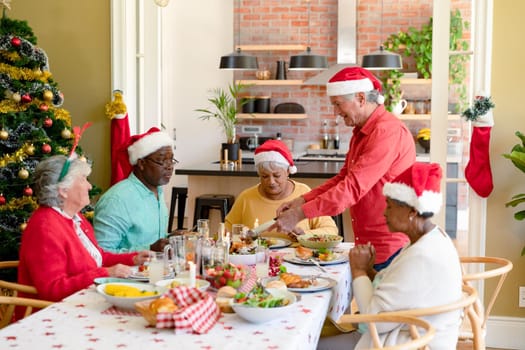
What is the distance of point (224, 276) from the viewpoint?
254 centimetres

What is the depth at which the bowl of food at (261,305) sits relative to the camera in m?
2.13

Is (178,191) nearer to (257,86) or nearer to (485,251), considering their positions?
(257,86)

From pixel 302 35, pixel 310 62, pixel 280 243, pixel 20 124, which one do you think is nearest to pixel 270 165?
pixel 280 243

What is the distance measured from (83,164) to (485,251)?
2691 millimetres

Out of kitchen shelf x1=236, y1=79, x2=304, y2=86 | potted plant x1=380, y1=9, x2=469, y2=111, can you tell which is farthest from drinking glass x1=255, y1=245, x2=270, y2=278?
kitchen shelf x1=236, y1=79, x2=304, y2=86

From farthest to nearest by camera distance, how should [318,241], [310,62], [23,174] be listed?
[310,62]
[23,174]
[318,241]

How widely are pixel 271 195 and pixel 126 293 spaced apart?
5.38ft

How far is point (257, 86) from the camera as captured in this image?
9.45 meters

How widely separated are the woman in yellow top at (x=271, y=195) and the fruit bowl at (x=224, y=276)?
4.06 feet

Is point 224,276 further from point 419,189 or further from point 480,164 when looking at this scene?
point 480,164

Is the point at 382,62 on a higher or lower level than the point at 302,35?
lower

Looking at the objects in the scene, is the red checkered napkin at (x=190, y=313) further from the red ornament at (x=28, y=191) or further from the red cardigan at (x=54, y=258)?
the red ornament at (x=28, y=191)

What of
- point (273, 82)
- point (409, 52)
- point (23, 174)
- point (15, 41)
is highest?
point (409, 52)

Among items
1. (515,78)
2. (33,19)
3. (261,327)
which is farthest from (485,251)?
(33,19)
